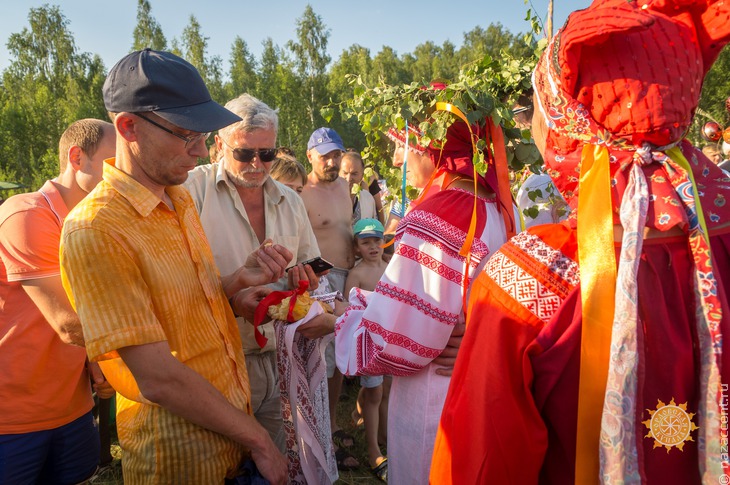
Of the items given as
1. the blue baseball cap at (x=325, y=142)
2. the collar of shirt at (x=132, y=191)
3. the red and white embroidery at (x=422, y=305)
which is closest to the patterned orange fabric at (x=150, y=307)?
the collar of shirt at (x=132, y=191)

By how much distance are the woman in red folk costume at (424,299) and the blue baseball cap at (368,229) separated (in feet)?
9.77

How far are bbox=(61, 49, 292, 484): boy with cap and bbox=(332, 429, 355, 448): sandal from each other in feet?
9.10

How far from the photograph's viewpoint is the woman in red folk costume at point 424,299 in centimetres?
200

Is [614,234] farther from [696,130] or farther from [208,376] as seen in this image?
[696,130]

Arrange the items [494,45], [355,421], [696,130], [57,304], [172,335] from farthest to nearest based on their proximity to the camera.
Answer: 1. [494,45]
2. [696,130]
3. [355,421]
4. [57,304]
5. [172,335]

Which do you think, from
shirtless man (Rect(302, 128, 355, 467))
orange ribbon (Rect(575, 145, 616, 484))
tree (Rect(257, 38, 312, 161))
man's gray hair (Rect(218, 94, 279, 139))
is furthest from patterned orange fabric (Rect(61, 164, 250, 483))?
tree (Rect(257, 38, 312, 161))

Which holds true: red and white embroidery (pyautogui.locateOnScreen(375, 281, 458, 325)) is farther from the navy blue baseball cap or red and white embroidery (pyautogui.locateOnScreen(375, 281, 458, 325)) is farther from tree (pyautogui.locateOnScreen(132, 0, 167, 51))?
tree (pyautogui.locateOnScreen(132, 0, 167, 51))

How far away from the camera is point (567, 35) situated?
122 centimetres

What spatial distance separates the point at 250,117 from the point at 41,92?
3617cm

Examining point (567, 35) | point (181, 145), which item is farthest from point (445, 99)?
point (181, 145)

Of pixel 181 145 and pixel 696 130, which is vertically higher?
pixel 696 130

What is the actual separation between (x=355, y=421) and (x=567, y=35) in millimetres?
4489

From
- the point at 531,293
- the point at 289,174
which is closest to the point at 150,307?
the point at 531,293

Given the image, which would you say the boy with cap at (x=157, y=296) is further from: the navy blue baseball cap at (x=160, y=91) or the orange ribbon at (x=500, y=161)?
the orange ribbon at (x=500, y=161)
